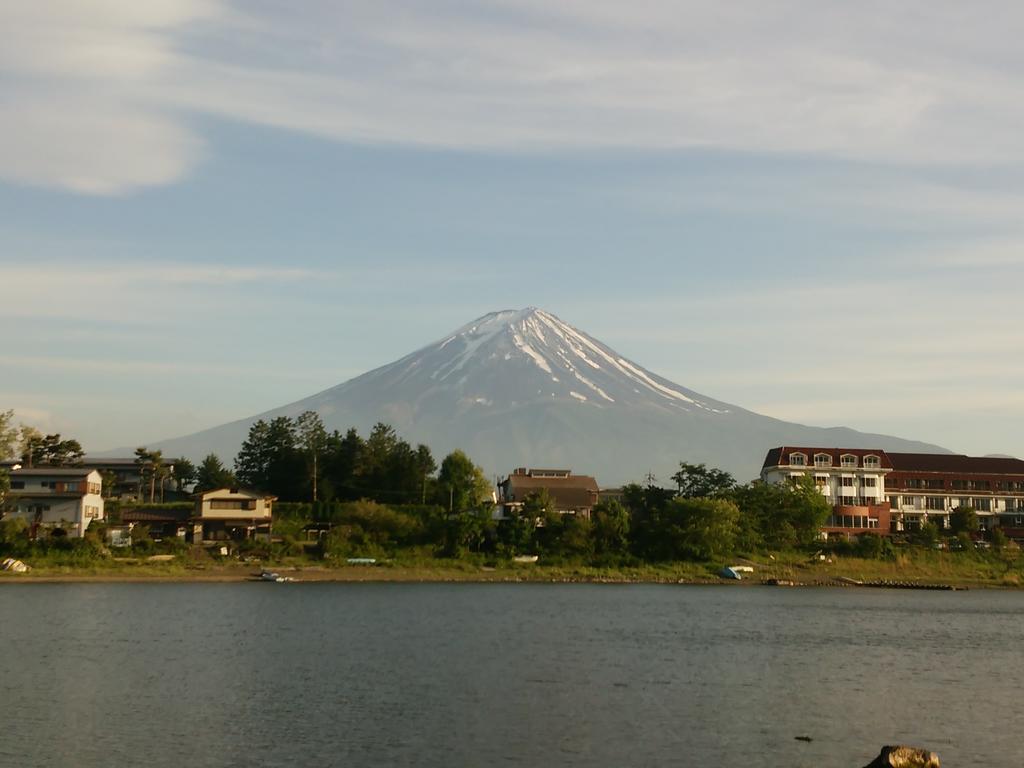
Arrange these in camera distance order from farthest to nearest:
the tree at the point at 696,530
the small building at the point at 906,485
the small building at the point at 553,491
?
the small building at the point at 906,485, the small building at the point at 553,491, the tree at the point at 696,530

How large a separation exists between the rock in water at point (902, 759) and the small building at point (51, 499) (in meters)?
60.5

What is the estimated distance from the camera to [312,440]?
313 feet

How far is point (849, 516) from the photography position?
9944 centimetres

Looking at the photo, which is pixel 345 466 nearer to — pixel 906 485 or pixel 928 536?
pixel 928 536

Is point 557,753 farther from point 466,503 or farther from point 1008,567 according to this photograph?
point 1008,567

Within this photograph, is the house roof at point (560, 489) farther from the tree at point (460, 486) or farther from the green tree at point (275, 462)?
the green tree at point (275, 462)

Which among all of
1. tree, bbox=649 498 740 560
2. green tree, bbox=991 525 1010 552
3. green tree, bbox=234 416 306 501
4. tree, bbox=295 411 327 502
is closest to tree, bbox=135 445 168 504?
green tree, bbox=234 416 306 501

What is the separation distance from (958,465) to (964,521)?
1304 cm

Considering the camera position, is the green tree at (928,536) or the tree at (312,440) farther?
the green tree at (928,536)

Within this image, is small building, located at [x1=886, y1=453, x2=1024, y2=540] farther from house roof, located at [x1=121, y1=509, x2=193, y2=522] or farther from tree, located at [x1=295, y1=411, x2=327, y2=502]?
house roof, located at [x1=121, y1=509, x2=193, y2=522]

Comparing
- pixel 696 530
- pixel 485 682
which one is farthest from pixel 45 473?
pixel 485 682

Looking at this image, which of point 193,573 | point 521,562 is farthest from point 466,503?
point 193,573

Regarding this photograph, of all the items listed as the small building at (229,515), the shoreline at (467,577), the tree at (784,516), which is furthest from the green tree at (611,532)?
the small building at (229,515)

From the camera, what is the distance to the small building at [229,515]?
262 feet
